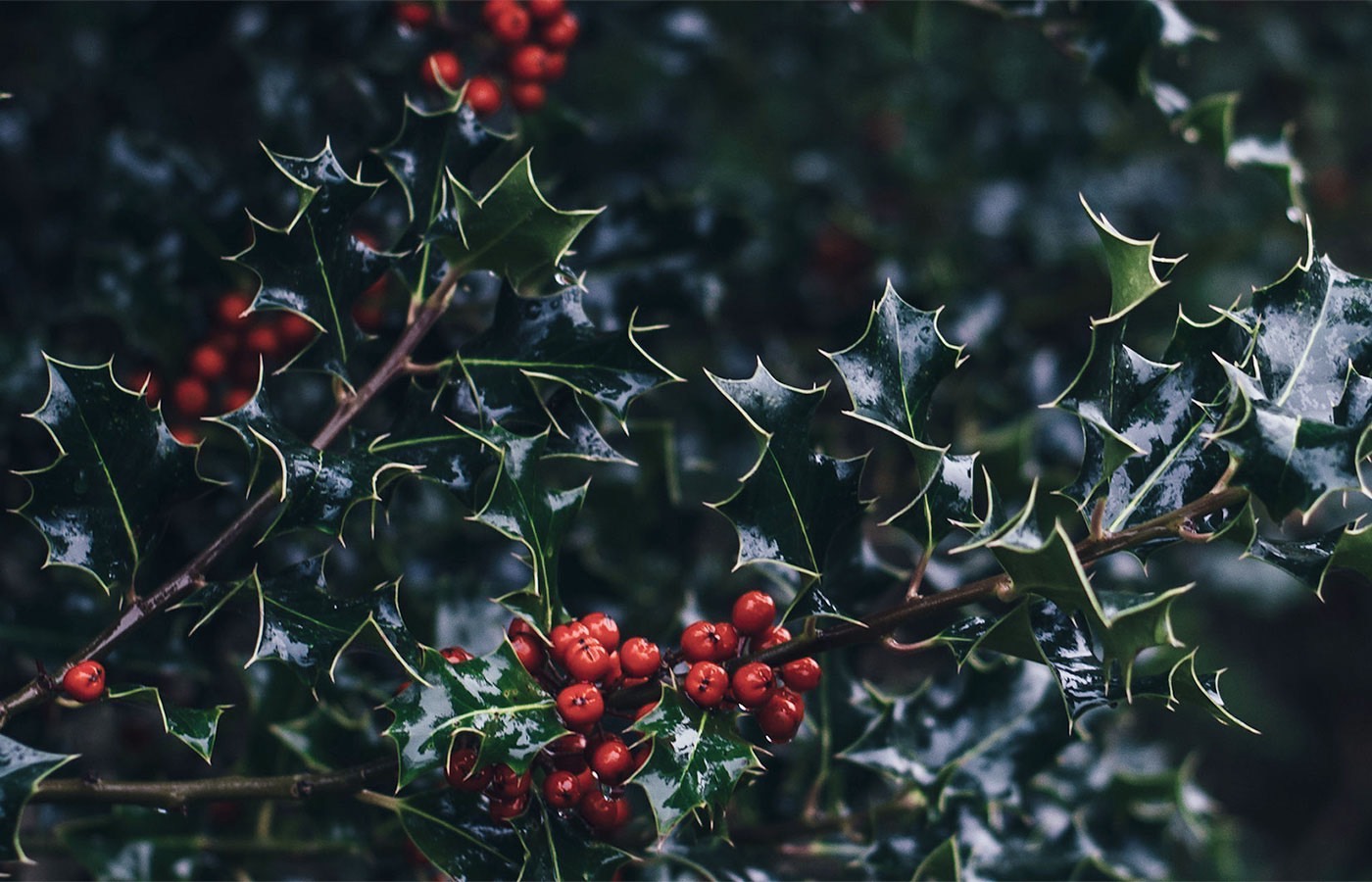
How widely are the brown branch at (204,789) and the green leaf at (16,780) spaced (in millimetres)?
79

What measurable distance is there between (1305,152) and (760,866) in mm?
2652

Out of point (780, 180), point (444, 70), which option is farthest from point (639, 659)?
point (780, 180)

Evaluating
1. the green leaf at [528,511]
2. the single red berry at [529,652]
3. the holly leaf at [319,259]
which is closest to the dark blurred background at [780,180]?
the holly leaf at [319,259]

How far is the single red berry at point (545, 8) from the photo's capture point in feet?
5.05

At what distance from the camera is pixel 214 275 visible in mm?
1646

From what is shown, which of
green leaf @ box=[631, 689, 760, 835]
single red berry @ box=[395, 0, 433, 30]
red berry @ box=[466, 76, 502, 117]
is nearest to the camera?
green leaf @ box=[631, 689, 760, 835]

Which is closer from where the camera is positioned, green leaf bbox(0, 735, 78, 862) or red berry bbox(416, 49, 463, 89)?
green leaf bbox(0, 735, 78, 862)

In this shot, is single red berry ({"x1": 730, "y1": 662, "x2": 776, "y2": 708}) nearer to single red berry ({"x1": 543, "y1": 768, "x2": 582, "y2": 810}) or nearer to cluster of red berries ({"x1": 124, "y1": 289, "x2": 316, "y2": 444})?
single red berry ({"x1": 543, "y1": 768, "x2": 582, "y2": 810})

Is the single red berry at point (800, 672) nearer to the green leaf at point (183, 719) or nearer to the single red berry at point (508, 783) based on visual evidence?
the single red berry at point (508, 783)

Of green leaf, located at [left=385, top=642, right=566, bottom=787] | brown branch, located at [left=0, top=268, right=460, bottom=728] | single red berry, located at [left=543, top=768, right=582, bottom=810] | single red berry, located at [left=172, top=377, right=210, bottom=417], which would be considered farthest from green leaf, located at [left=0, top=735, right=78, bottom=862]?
single red berry, located at [left=172, top=377, right=210, bottom=417]

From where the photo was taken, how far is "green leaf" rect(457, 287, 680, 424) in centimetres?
115

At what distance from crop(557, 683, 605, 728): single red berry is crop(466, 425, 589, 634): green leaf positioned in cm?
10

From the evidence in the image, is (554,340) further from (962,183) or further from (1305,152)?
(1305,152)

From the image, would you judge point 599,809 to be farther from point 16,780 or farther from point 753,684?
point 16,780
